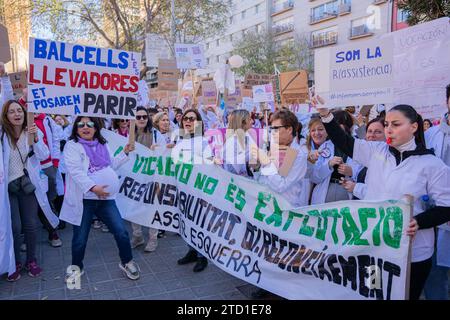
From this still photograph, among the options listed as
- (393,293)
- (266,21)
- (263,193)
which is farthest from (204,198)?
(266,21)

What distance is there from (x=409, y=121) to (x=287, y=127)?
45.0 inches

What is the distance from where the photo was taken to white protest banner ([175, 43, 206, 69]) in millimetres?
9906

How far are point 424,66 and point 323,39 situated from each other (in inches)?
1495

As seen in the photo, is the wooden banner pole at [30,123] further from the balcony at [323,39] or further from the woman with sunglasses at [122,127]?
the balcony at [323,39]

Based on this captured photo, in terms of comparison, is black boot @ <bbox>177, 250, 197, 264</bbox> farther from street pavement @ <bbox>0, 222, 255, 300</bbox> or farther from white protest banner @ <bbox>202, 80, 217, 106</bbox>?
white protest banner @ <bbox>202, 80, 217, 106</bbox>

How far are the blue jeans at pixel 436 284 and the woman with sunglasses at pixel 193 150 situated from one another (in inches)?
87.9

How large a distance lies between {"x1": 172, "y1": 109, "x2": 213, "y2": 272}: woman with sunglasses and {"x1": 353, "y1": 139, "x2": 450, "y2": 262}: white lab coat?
71.9 inches

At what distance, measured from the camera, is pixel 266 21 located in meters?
45.8

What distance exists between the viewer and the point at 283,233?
3049 mm

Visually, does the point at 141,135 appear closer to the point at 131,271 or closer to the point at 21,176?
the point at 21,176

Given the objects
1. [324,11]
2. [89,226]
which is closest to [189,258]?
[89,226]

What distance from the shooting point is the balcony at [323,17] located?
1458 inches

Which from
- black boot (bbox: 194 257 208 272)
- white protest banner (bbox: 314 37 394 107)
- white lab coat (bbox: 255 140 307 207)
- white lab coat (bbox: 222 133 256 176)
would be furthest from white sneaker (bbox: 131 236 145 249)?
white protest banner (bbox: 314 37 394 107)

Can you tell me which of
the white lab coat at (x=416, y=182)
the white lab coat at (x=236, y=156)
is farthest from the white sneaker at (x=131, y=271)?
the white lab coat at (x=416, y=182)
